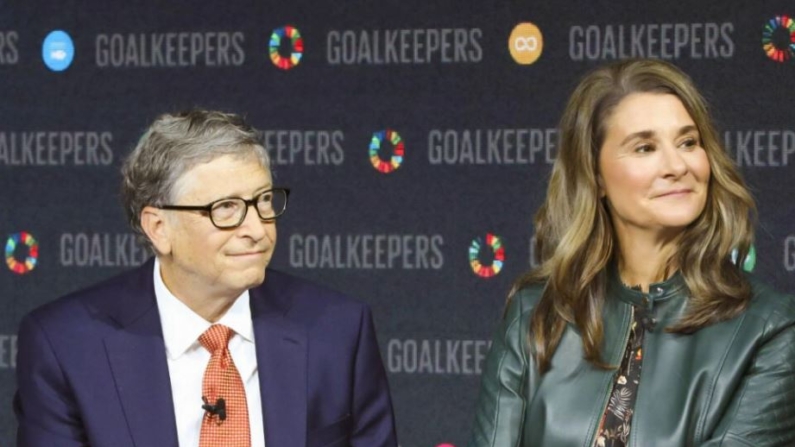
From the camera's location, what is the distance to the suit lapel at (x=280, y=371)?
113 inches

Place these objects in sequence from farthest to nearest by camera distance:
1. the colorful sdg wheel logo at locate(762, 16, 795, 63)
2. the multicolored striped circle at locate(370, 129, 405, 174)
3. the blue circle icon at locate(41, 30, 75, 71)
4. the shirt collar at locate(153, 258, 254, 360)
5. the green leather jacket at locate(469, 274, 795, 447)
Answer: the blue circle icon at locate(41, 30, 75, 71) → the multicolored striped circle at locate(370, 129, 405, 174) → the colorful sdg wheel logo at locate(762, 16, 795, 63) → the shirt collar at locate(153, 258, 254, 360) → the green leather jacket at locate(469, 274, 795, 447)

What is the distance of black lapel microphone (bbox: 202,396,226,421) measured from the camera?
280cm

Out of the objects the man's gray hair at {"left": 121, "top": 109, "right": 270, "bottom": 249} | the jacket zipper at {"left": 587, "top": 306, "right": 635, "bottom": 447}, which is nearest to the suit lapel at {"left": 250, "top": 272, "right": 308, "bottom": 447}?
the man's gray hair at {"left": 121, "top": 109, "right": 270, "bottom": 249}

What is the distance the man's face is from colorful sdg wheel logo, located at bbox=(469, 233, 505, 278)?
4.37 ft

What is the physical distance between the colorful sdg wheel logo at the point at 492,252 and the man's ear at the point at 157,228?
4.51 feet

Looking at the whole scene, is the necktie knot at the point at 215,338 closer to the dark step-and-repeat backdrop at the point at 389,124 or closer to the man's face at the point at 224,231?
the man's face at the point at 224,231

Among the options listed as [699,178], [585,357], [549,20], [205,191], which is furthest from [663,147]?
[549,20]

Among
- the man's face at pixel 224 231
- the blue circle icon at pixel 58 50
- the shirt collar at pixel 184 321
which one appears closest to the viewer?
the man's face at pixel 224 231

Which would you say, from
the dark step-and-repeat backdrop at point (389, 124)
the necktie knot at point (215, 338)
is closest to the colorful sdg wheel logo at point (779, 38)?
the dark step-and-repeat backdrop at point (389, 124)

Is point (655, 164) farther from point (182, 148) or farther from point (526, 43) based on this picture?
point (526, 43)

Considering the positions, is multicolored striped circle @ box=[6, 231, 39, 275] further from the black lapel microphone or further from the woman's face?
the woman's face

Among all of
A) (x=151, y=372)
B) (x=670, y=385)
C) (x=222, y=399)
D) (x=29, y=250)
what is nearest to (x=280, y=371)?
(x=222, y=399)

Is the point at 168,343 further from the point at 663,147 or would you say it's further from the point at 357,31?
the point at 357,31

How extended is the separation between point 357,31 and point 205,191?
Answer: 1.47 meters
